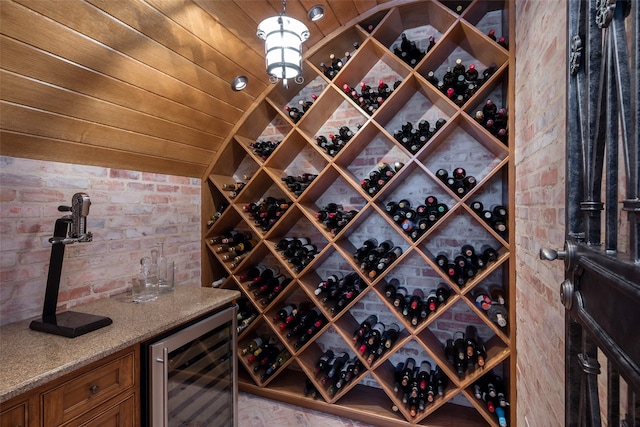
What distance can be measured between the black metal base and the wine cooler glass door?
275mm

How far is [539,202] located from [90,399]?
72.6 inches

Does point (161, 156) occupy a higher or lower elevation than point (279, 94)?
lower

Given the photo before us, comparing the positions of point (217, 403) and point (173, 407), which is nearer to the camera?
point (173, 407)

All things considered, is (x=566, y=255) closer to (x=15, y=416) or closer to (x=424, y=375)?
(x=15, y=416)

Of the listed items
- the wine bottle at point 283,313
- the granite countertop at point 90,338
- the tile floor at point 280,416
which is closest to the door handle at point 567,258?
the granite countertop at point 90,338

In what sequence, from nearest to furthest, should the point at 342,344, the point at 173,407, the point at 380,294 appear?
the point at 173,407
the point at 380,294
the point at 342,344

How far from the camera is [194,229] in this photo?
2.54 meters

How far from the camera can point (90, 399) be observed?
45.6 inches

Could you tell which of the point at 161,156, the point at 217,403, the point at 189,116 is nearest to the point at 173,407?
the point at 217,403

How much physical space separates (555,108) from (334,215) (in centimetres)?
136

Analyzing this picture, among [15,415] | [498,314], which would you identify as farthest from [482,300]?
[15,415]

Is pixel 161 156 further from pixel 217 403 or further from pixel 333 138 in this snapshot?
pixel 217 403

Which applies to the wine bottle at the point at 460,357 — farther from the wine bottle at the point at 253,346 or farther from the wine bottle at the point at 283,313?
the wine bottle at the point at 253,346

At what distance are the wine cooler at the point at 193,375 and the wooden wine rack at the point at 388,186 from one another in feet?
1.62
